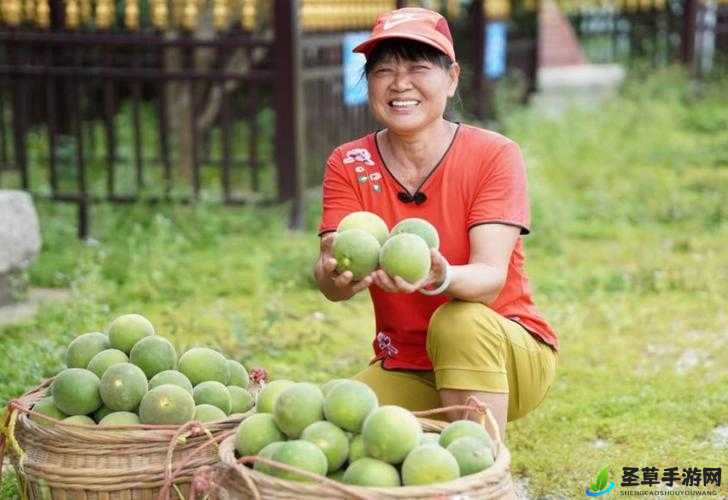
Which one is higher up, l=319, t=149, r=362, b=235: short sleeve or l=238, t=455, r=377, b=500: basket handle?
l=319, t=149, r=362, b=235: short sleeve

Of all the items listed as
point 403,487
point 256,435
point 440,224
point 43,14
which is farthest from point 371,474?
point 43,14

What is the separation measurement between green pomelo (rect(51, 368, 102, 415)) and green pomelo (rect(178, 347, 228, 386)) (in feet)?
0.92

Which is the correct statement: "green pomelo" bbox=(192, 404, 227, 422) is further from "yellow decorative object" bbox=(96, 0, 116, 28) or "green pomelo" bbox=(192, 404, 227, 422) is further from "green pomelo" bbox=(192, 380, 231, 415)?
"yellow decorative object" bbox=(96, 0, 116, 28)

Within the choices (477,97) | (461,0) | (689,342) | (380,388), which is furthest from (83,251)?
(461,0)

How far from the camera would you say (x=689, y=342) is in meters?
6.18

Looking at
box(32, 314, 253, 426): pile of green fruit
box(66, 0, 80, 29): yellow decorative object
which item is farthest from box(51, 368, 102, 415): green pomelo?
box(66, 0, 80, 29): yellow decorative object

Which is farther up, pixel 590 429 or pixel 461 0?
pixel 461 0

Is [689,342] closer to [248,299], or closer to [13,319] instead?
[248,299]

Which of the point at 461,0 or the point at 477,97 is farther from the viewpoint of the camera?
the point at 461,0

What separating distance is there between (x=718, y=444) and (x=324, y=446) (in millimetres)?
2305

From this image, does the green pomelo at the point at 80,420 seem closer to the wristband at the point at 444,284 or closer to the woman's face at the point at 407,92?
the wristband at the point at 444,284

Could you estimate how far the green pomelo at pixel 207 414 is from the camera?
3275mm

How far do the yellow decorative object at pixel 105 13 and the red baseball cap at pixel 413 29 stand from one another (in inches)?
228

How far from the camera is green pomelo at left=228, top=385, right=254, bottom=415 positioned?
11.5ft
